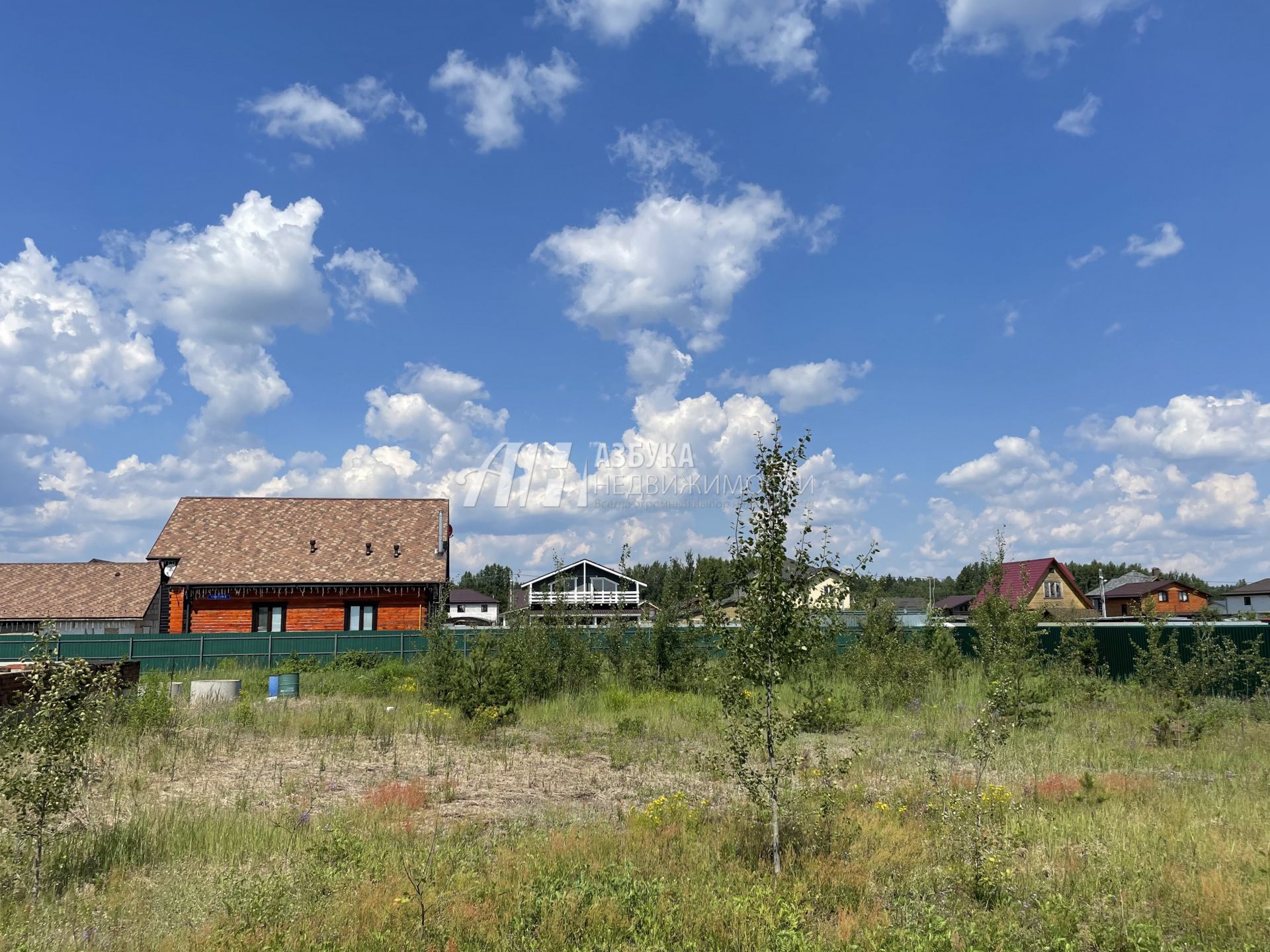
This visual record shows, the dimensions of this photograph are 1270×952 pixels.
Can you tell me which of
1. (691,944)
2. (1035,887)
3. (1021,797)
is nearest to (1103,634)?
(1021,797)

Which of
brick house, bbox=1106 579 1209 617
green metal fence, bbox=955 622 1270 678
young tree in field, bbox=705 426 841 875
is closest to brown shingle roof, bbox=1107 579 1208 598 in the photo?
brick house, bbox=1106 579 1209 617

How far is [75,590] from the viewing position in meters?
39.1

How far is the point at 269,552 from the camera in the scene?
3347cm

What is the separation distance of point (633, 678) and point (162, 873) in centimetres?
1374

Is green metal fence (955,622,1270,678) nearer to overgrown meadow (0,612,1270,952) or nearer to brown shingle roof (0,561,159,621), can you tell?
overgrown meadow (0,612,1270,952)

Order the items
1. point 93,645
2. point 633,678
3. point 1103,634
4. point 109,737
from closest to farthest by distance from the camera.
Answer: point 109,737
point 633,678
point 1103,634
point 93,645

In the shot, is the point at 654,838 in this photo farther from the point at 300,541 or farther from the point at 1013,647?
the point at 300,541

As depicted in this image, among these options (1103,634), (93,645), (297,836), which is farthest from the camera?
(93,645)

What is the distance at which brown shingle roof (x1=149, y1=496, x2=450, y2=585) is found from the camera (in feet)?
107

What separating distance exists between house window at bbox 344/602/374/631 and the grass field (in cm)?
2039

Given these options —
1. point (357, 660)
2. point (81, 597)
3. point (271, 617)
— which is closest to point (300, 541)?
point (271, 617)

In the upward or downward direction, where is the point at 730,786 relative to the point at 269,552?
downward

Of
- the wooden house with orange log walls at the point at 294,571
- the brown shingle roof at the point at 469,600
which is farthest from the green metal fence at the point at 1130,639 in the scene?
the brown shingle roof at the point at 469,600

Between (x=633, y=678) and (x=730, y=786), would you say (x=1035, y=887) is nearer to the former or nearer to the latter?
(x=730, y=786)
